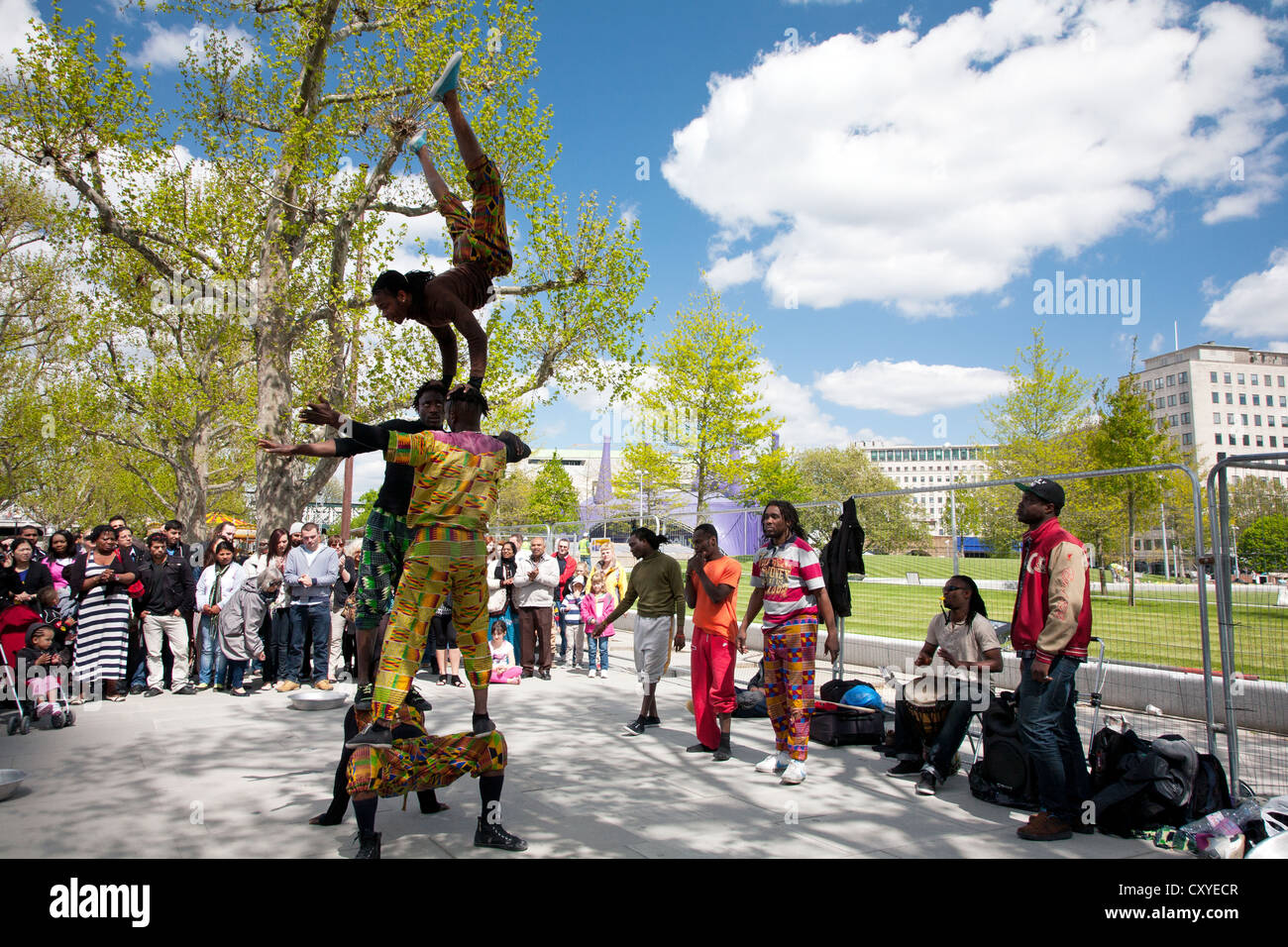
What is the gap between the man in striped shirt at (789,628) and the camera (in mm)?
5645

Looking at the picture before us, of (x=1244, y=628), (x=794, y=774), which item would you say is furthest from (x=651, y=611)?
(x=1244, y=628)

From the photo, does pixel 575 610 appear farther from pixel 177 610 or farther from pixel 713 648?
pixel 713 648

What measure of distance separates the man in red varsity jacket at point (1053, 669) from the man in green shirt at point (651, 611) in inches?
136

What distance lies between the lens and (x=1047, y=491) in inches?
190

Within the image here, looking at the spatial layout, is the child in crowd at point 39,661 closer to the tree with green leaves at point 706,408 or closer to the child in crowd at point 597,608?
the child in crowd at point 597,608

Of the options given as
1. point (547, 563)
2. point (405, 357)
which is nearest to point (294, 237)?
point (405, 357)

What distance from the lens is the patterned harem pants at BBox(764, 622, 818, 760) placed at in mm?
5617

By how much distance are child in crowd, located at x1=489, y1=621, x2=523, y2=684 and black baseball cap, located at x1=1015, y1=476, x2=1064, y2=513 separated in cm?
728

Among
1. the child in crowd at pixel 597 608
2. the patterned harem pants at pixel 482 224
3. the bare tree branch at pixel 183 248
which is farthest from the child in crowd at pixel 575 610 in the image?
the bare tree branch at pixel 183 248

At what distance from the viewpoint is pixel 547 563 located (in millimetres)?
10836

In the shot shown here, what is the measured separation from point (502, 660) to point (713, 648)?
4843mm

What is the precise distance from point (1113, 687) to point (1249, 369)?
111 m

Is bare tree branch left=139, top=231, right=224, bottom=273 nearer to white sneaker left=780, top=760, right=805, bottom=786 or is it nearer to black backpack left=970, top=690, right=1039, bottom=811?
white sneaker left=780, top=760, right=805, bottom=786
